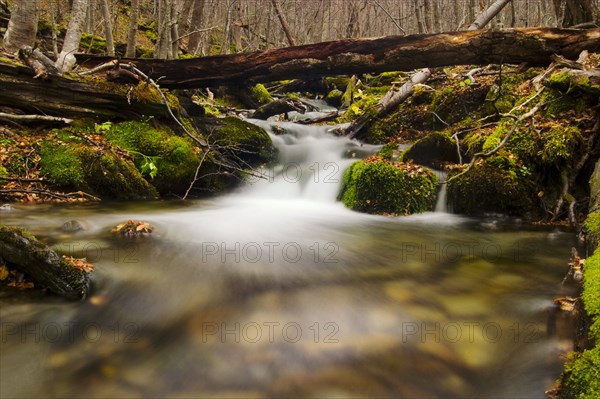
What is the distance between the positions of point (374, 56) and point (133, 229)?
18.3 ft

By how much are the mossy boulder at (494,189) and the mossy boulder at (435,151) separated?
23.4 inches

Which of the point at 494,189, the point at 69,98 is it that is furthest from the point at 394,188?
the point at 69,98

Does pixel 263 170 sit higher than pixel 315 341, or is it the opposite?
pixel 263 170

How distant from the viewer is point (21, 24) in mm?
7020

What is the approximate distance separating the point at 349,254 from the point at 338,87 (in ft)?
41.8

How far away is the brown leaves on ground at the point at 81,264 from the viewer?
10.0 ft

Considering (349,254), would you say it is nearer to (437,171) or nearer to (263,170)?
(437,171)

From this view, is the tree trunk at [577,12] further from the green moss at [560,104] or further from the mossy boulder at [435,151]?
the mossy boulder at [435,151]

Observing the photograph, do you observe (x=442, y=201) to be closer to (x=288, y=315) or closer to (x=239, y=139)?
(x=288, y=315)

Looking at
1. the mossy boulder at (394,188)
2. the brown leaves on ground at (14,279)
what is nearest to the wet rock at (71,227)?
the brown leaves on ground at (14,279)

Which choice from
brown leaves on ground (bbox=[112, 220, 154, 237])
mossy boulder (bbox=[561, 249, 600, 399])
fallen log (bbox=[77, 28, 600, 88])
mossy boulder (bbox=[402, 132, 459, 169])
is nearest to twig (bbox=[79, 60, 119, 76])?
fallen log (bbox=[77, 28, 600, 88])

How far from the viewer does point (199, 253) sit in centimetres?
409

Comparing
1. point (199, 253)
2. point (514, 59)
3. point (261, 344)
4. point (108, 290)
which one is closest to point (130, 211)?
point (199, 253)

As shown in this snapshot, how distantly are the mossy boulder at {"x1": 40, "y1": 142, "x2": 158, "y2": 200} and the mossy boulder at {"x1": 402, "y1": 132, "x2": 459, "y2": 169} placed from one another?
5.07 metres
